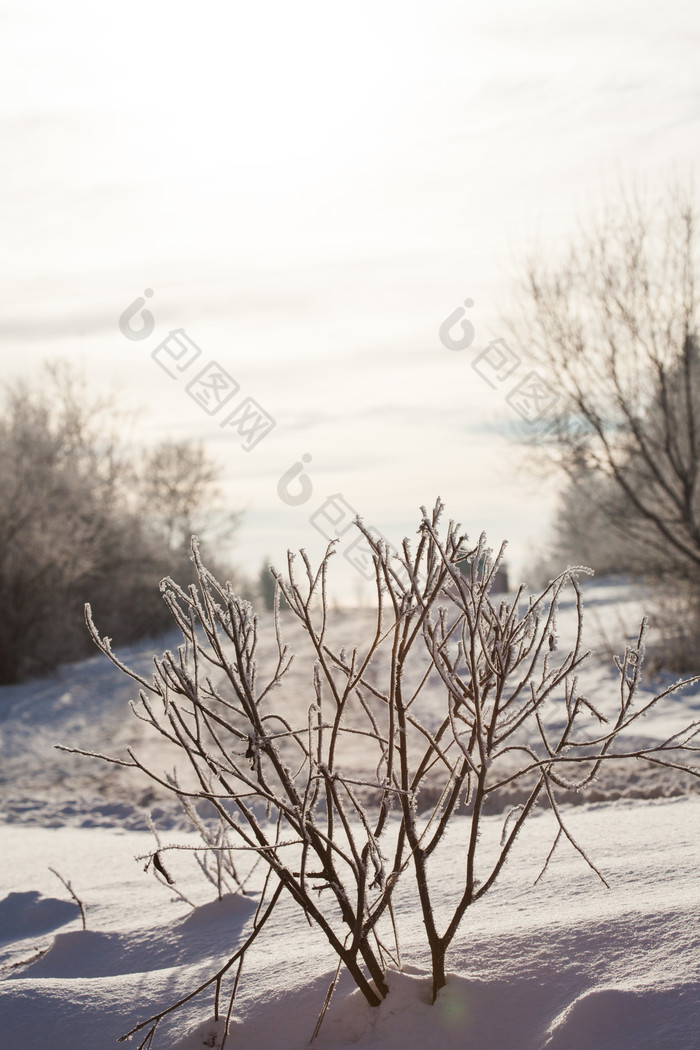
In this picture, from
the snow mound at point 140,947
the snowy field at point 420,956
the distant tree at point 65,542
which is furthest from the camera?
the distant tree at point 65,542

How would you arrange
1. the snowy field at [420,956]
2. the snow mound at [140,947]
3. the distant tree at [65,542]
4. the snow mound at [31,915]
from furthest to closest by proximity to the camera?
the distant tree at [65,542] → the snow mound at [31,915] → the snow mound at [140,947] → the snowy field at [420,956]

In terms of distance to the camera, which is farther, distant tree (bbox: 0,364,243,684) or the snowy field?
distant tree (bbox: 0,364,243,684)

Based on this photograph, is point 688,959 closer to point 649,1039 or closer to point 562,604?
point 649,1039

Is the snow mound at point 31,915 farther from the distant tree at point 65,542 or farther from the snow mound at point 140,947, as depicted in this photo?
the distant tree at point 65,542

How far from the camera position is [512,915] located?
8.38 feet

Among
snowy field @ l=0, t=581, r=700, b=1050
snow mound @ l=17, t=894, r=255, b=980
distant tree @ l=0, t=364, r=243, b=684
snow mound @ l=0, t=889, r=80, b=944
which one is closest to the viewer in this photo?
snowy field @ l=0, t=581, r=700, b=1050

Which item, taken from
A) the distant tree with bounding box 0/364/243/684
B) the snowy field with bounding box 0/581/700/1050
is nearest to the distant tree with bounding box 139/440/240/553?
the distant tree with bounding box 0/364/243/684

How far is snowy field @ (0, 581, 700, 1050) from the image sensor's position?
200 cm

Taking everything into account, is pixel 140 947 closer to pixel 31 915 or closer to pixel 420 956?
pixel 31 915

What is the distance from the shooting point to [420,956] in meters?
2.39

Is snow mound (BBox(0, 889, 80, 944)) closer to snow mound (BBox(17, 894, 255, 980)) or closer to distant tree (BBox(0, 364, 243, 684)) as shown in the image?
snow mound (BBox(17, 894, 255, 980))

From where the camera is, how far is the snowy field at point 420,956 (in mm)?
1996

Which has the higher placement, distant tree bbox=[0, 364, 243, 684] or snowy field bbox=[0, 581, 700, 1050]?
distant tree bbox=[0, 364, 243, 684]

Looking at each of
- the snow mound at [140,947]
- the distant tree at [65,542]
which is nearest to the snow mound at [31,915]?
the snow mound at [140,947]
